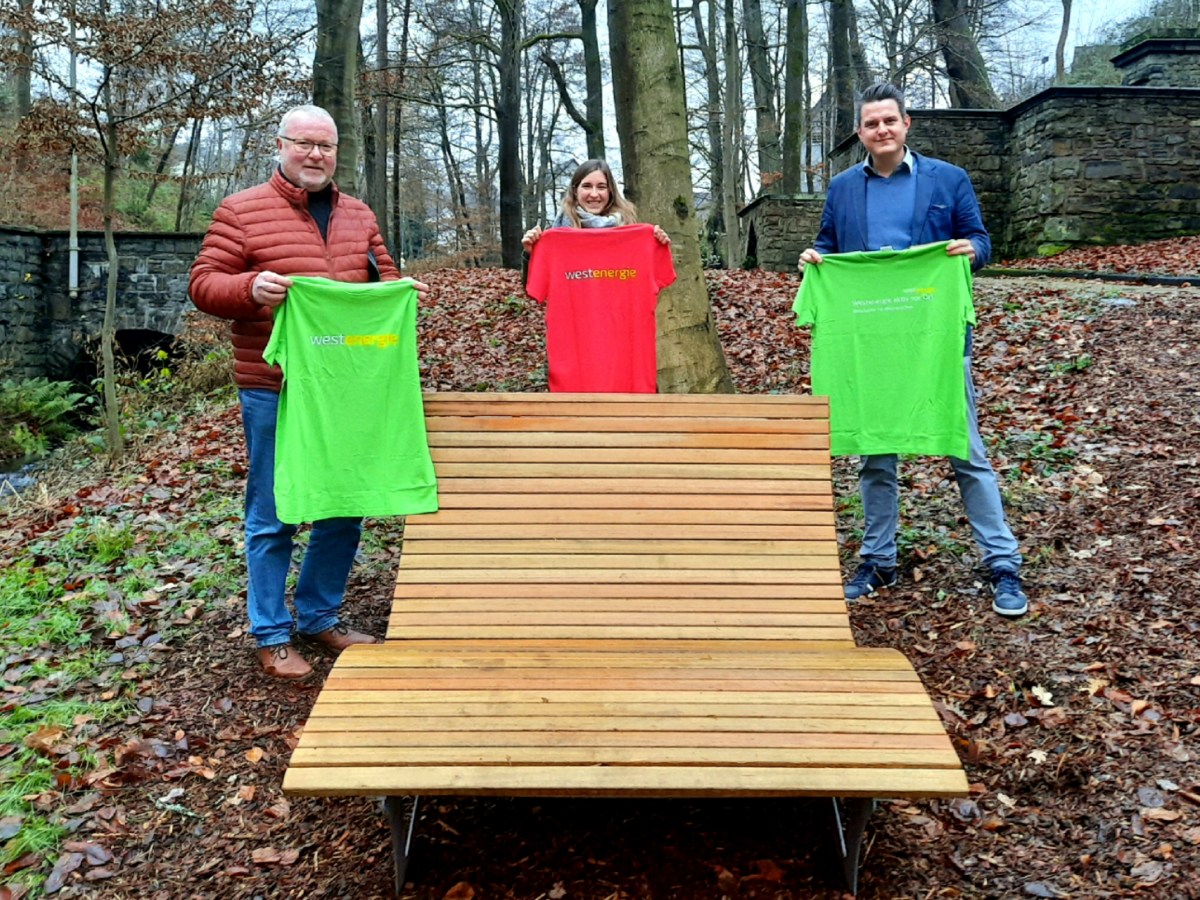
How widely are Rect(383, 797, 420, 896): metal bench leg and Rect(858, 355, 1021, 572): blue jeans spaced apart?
248cm

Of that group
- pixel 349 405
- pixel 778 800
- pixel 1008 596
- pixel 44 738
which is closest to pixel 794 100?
pixel 1008 596

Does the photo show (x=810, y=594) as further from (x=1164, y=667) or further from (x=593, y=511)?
(x=1164, y=667)

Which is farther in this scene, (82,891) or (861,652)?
(861,652)

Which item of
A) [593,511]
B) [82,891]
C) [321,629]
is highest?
[593,511]

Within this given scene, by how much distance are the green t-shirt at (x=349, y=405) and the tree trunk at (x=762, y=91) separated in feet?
59.4

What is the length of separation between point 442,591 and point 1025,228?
48.8ft

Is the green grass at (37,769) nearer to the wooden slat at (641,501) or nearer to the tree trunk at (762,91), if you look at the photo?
the wooden slat at (641,501)

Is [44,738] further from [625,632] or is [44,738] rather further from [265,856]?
[625,632]

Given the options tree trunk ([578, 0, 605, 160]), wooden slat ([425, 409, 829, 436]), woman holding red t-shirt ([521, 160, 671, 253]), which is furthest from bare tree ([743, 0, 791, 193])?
wooden slat ([425, 409, 829, 436])

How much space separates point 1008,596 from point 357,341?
2.92 metres

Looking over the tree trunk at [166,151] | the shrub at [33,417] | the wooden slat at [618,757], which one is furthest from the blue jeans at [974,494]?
the shrub at [33,417]

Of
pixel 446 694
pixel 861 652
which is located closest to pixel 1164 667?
pixel 861 652

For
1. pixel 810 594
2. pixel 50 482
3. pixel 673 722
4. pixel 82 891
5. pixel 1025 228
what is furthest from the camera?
pixel 1025 228

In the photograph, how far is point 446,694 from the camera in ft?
9.26
